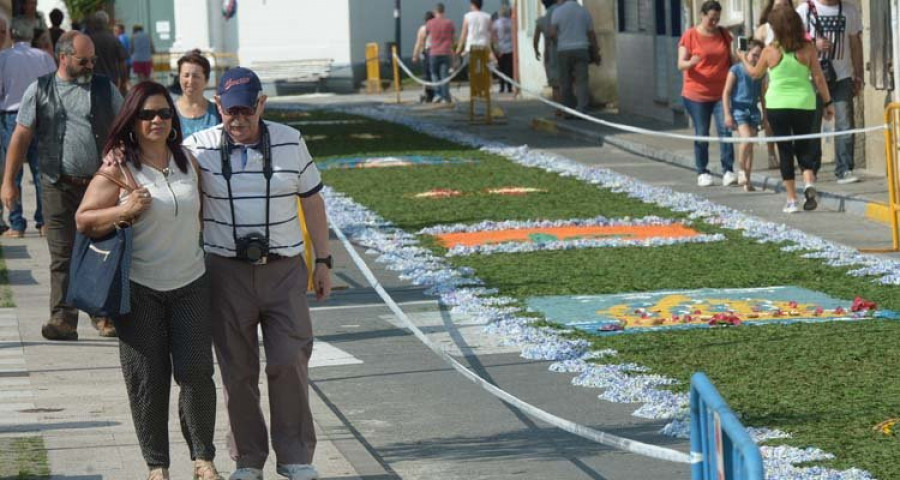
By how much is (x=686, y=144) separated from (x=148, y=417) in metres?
17.3

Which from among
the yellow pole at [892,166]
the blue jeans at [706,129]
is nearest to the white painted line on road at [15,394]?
the yellow pole at [892,166]

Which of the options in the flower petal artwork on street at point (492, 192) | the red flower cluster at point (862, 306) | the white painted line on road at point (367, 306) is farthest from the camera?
the flower petal artwork on street at point (492, 192)

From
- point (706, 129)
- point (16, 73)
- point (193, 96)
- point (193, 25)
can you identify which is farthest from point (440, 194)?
point (193, 25)

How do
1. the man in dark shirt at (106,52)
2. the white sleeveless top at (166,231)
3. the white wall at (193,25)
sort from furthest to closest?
the white wall at (193,25)
the man in dark shirt at (106,52)
the white sleeveless top at (166,231)

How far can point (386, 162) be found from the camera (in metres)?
24.3

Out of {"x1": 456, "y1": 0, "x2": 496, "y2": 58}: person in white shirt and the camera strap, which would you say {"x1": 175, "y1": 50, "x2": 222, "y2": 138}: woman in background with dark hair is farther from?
{"x1": 456, "y1": 0, "x2": 496, "y2": 58}: person in white shirt

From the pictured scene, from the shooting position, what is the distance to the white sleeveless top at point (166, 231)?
24.6ft

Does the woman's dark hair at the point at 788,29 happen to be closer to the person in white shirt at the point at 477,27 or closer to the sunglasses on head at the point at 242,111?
the sunglasses on head at the point at 242,111

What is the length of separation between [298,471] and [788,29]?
1019cm

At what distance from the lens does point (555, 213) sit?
1769cm

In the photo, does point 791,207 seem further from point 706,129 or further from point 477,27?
point 477,27

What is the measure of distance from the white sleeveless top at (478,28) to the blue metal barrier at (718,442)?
32.1 meters

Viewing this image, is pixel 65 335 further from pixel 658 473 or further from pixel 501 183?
pixel 501 183

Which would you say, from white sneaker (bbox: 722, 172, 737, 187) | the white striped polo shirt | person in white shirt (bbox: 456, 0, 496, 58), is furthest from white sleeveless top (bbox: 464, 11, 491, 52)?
the white striped polo shirt
